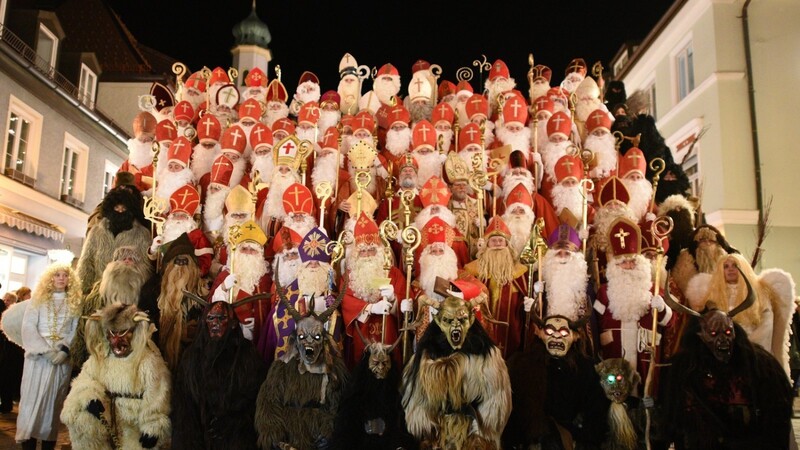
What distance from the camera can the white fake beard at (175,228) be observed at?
25.0 ft

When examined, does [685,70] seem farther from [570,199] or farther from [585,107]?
[570,199]

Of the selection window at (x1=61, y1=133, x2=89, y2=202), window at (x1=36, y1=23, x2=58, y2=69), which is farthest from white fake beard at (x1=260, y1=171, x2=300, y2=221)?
window at (x1=36, y1=23, x2=58, y2=69)

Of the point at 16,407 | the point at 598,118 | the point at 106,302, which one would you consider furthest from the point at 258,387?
the point at 16,407

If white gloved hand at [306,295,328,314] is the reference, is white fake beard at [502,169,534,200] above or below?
above

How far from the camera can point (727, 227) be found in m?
15.3

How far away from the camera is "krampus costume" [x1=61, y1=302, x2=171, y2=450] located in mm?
5348

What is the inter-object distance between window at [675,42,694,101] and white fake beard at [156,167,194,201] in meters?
14.0

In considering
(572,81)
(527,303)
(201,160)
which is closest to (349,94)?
(201,160)

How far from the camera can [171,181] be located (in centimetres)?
863

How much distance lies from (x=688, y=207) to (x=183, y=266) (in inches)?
224

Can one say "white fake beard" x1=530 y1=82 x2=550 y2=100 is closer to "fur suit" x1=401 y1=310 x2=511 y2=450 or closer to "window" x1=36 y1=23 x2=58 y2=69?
"fur suit" x1=401 y1=310 x2=511 y2=450

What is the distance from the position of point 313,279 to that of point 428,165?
278cm

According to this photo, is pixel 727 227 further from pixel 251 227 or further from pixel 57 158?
pixel 57 158

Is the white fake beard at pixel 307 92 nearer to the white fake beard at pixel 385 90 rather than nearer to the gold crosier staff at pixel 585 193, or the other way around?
the white fake beard at pixel 385 90
